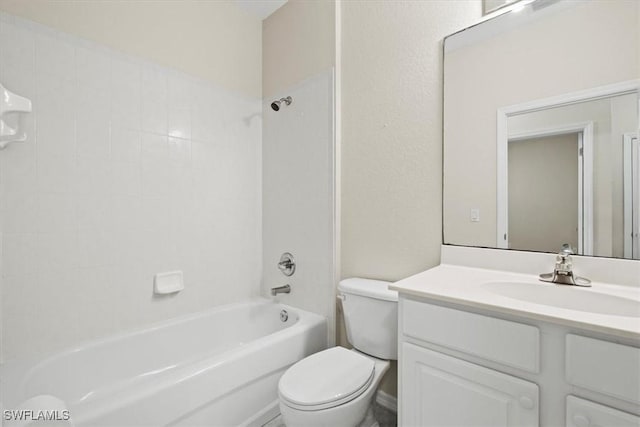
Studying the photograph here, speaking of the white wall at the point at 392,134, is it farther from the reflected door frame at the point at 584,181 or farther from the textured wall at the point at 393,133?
the reflected door frame at the point at 584,181

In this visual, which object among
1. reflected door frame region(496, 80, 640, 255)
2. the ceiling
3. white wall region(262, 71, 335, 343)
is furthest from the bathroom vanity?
the ceiling

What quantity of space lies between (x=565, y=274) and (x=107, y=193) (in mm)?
2135

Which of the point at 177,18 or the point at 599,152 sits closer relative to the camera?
the point at 599,152

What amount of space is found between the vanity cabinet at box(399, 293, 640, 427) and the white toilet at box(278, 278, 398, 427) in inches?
8.9

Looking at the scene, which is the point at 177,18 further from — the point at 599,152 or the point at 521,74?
the point at 599,152

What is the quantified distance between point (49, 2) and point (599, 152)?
250 centimetres

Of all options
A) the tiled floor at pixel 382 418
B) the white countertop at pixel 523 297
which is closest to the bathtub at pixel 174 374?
the tiled floor at pixel 382 418

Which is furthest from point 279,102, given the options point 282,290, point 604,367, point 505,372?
point 604,367

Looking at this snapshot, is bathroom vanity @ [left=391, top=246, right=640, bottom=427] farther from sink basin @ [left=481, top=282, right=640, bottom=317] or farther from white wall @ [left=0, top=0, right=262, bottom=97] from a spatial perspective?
white wall @ [left=0, top=0, right=262, bottom=97]

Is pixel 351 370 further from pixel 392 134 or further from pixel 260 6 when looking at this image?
pixel 260 6

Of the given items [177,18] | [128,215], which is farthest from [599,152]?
[177,18]

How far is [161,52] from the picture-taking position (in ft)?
5.94

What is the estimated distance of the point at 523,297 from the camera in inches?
42.5

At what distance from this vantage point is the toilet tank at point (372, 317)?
142cm
